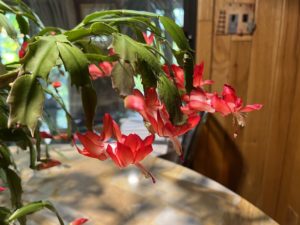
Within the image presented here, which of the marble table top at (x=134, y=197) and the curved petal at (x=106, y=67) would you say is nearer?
the curved petal at (x=106, y=67)

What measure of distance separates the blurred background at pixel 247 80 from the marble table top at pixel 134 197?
48cm

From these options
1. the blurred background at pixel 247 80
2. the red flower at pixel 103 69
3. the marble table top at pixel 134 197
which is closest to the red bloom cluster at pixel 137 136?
the red flower at pixel 103 69

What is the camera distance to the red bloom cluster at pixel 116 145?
0.42 m

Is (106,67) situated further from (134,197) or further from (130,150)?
(134,197)

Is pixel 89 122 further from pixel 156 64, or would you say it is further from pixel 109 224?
pixel 109 224

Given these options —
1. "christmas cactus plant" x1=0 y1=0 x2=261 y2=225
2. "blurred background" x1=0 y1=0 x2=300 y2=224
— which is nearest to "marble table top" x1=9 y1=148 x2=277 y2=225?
"christmas cactus plant" x1=0 y1=0 x2=261 y2=225

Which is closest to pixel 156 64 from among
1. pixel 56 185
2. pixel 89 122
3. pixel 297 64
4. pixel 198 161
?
pixel 89 122

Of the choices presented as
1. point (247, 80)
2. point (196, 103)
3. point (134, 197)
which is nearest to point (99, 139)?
point (196, 103)

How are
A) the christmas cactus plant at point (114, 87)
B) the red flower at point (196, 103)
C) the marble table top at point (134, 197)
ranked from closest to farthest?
the christmas cactus plant at point (114, 87), the red flower at point (196, 103), the marble table top at point (134, 197)

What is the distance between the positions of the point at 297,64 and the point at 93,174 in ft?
3.04

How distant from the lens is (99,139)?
0.45 metres

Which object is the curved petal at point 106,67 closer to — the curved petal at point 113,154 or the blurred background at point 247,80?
the curved petal at point 113,154

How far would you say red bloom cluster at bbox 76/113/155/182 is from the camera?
424mm

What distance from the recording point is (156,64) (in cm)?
41
